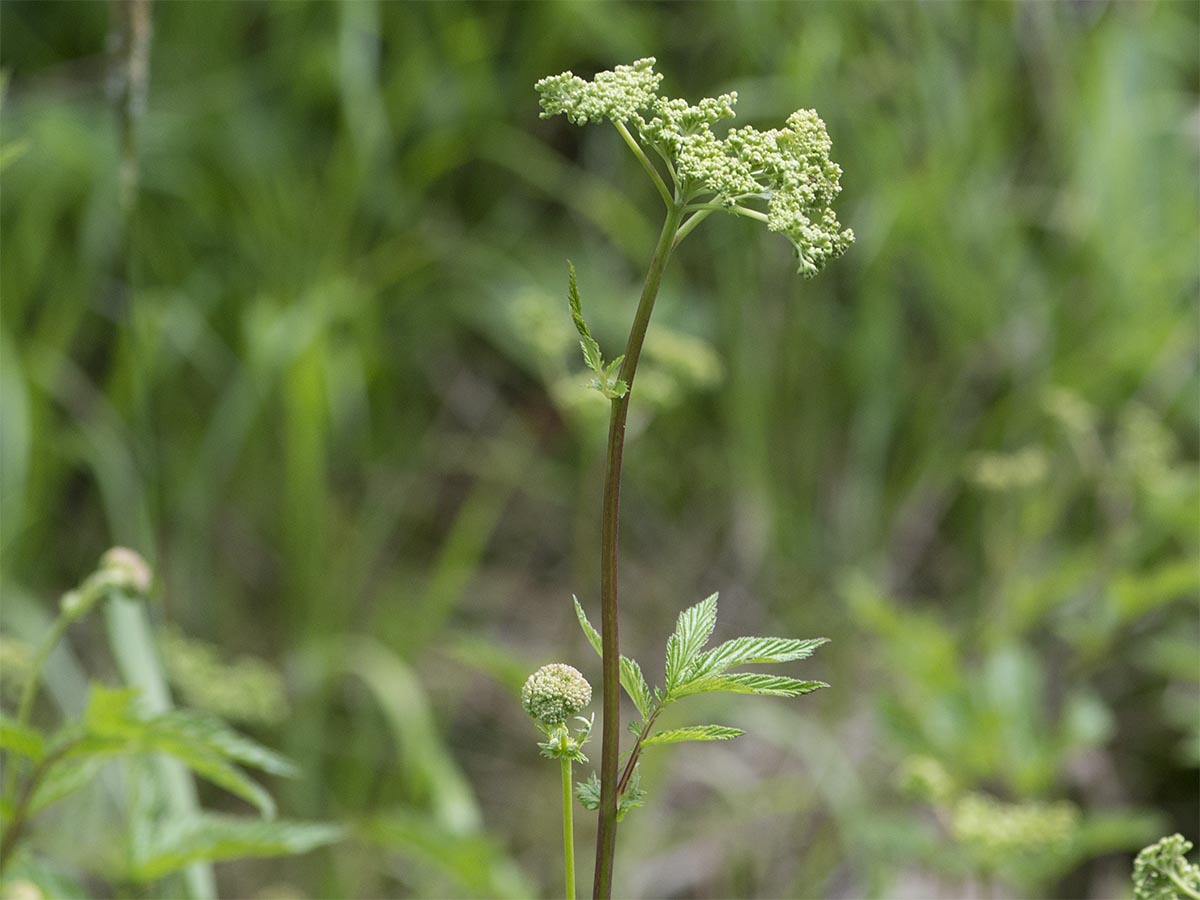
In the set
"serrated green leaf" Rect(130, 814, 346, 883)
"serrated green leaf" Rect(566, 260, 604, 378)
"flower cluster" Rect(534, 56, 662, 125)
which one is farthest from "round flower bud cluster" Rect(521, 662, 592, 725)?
"serrated green leaf" Rect(130, 814, 346, 883)

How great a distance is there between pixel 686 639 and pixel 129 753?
51 cm

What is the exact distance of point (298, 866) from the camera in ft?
7.27

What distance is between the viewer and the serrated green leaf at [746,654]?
625 mm

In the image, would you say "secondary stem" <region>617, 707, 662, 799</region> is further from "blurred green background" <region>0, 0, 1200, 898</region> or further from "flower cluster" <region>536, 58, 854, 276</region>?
"blurred green background" <region>0, 0, 1200, 898</region>

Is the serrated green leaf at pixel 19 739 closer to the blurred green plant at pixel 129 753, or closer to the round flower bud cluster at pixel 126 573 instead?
the blurred green plant at pixel 129 753

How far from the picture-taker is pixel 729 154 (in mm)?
592

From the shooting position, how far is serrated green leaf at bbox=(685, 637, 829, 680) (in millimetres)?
625

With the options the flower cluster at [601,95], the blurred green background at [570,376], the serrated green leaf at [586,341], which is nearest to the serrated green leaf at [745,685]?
the serrated green leaf at [586,341]

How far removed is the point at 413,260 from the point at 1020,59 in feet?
4.73

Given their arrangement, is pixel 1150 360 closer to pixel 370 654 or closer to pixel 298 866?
pixel 370 654

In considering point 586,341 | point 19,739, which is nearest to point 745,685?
point 586,341

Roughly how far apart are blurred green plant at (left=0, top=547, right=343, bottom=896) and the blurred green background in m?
1.02

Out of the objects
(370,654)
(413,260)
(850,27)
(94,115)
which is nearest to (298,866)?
(370,654)

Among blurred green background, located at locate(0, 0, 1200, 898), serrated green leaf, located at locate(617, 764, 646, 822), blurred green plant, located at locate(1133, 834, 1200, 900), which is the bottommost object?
blurred green plant, located at locate(1133, 834, 1200, 900)
